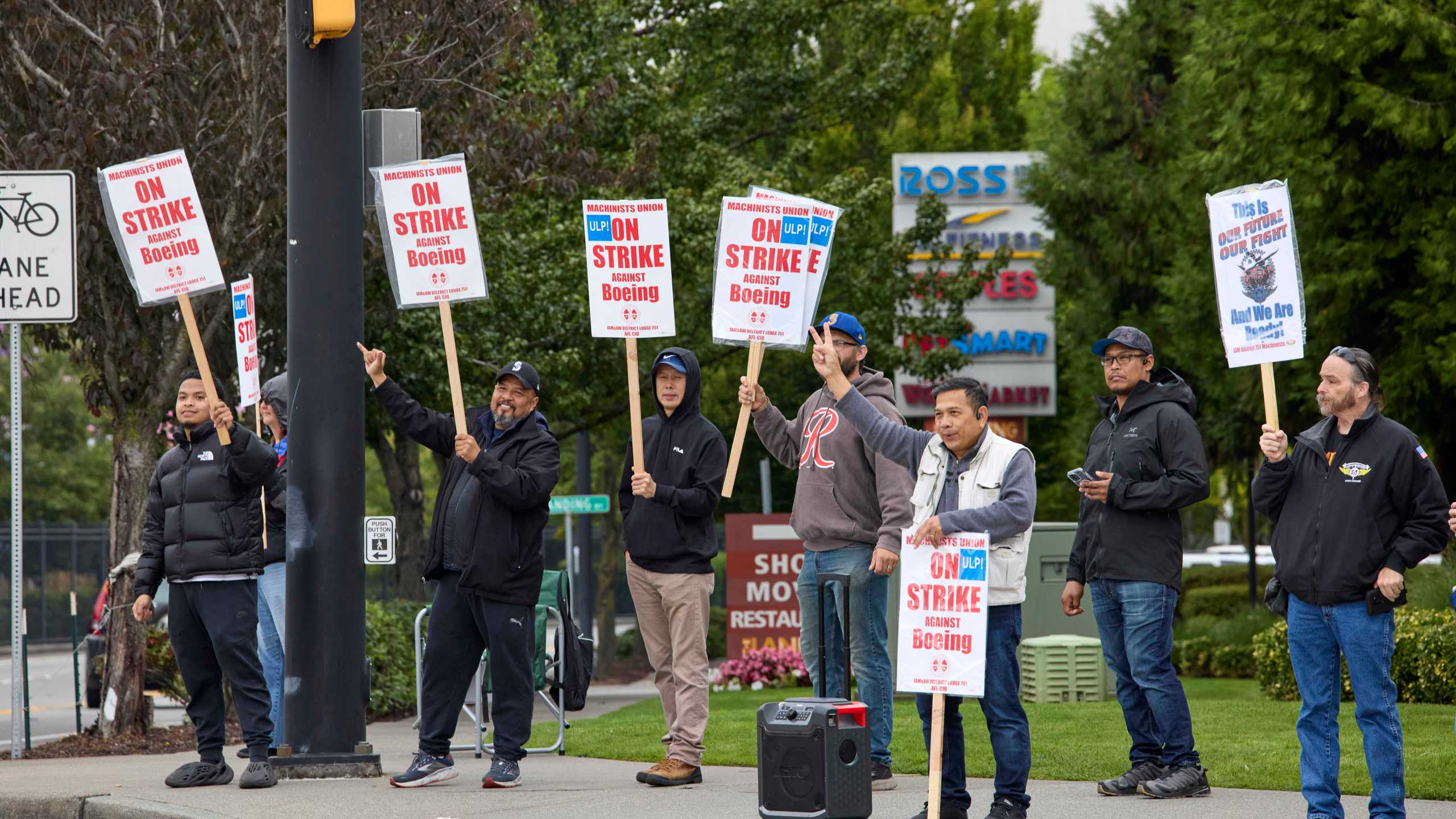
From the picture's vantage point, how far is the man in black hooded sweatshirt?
8.37m

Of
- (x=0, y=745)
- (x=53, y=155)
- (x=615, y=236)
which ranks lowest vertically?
(x=0, y=745)

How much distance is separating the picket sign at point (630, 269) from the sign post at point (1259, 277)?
2.83 m

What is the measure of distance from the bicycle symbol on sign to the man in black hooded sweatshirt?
456cm

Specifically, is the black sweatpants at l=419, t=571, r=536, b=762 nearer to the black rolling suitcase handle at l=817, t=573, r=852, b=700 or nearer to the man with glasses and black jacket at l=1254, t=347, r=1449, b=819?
the black rolling suitcase handle at l=817, t=573, r=852, b=700

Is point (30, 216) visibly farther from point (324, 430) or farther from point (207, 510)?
point (324, 430)

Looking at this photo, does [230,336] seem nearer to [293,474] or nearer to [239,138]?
[239,138]

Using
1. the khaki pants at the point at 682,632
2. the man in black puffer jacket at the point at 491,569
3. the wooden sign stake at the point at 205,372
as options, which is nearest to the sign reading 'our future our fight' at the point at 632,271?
the man in black puffer jacket at the point at 491,569

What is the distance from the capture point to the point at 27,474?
4531cm

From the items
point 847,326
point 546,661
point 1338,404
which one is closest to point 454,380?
point 847,326

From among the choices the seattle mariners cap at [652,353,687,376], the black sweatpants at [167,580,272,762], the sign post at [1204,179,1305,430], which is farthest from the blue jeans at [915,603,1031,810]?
the black sweatpants at [167,580,272,762]

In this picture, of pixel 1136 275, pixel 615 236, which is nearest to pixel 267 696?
pixel 615 236

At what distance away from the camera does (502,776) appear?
8312 mm

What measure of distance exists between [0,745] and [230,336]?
3.82 meters

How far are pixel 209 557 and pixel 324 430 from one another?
0.87 metres
